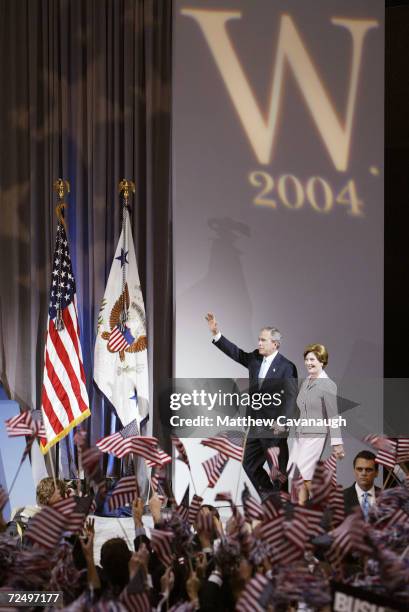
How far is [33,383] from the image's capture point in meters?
7.04

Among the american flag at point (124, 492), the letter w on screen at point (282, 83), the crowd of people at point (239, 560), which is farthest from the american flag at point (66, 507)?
the letter w on screen at point (282, 83)

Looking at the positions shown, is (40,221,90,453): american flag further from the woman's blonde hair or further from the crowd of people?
the crowd of people

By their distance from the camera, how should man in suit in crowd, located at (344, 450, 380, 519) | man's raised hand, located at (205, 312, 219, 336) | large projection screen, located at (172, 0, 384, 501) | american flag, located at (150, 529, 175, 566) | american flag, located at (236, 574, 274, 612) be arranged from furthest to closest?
large projection screen, located at (172, 0, 384, 501)
man's raised hand, located at (205, 312, 219, 336)
man in suit in crowd, located at (344, 450, 380, 519)
american flag, located at (150, 529, 175, 566)
american flag, located at (236, 574, 274, 612)

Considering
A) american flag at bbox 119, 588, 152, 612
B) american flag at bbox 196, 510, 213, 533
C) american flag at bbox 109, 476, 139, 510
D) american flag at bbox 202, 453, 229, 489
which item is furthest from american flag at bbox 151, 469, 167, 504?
american flag at bbox 119, 588, 152, 612

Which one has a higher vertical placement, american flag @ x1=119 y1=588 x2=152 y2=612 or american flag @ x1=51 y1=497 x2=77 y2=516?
american flag @ x1=51 y1=497 x2=77 y2=516

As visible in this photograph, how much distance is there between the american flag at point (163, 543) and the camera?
7.46 feet

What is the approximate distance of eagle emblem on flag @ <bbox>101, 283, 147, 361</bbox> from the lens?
6570 mm

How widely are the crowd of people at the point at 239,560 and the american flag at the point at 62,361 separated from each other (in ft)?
12.1

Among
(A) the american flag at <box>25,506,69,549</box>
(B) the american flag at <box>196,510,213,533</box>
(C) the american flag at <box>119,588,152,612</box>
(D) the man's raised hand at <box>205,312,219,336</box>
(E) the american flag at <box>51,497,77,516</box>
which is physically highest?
(D) the man's raised hand at <box>205,312,219,336</box>

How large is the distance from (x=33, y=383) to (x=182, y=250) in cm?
195

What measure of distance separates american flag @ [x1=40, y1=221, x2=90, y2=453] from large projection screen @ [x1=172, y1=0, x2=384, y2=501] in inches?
39.8

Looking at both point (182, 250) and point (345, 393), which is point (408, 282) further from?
point (182, 250)

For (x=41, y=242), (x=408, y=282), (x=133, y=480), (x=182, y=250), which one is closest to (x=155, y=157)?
(x=182, y=250)

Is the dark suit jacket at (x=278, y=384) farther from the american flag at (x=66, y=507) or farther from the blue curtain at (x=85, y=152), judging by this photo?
the american flag at (x=66, y=507)
